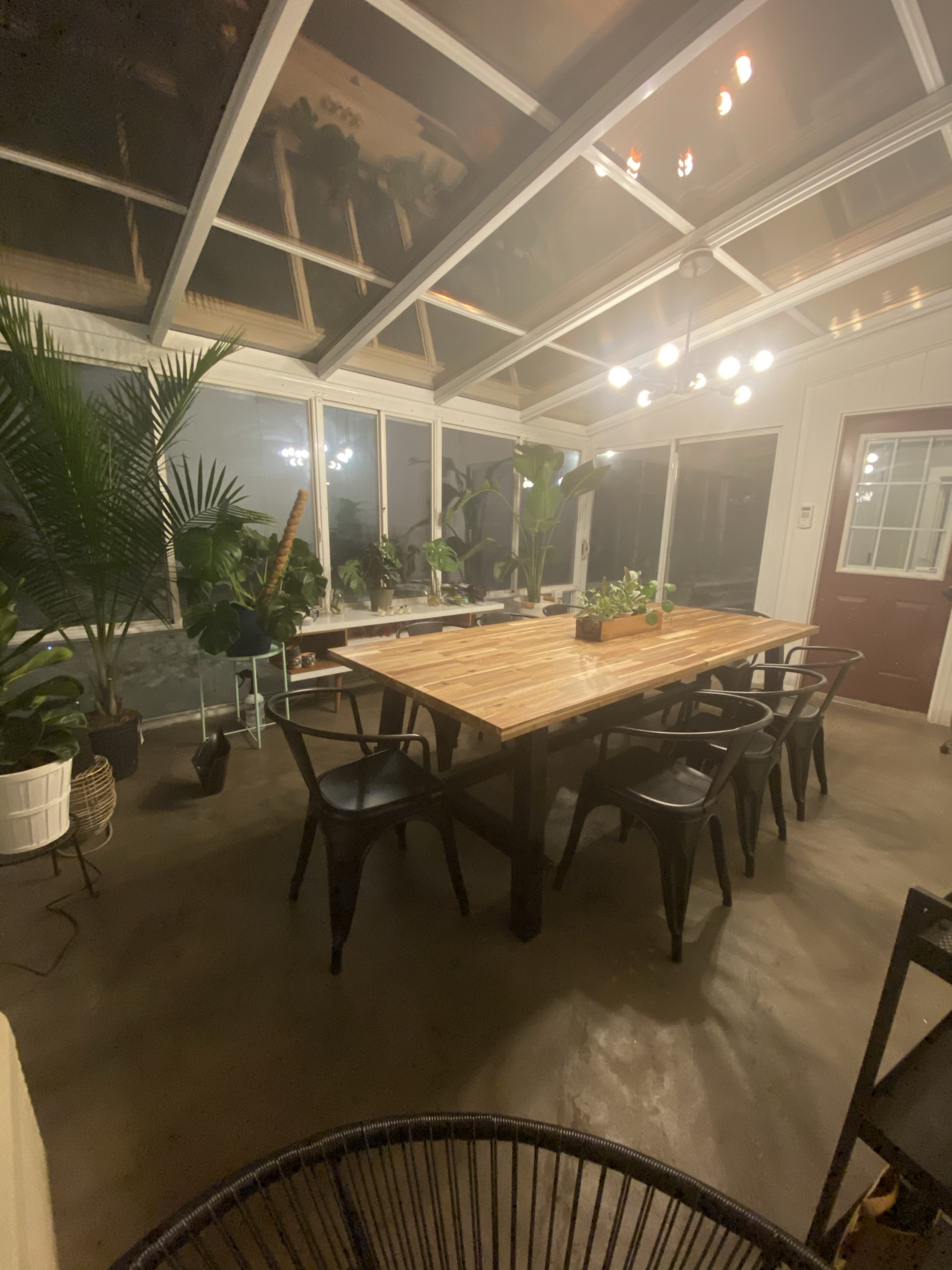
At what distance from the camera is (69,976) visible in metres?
1.57

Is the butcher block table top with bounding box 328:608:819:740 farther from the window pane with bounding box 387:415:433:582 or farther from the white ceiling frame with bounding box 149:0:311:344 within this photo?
the window pane with bounding box 387:415:433:582

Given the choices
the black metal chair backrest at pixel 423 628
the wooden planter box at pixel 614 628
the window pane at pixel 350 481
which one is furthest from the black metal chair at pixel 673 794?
the window pane at pixel 350 481

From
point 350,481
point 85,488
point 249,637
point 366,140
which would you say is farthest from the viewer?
point 350,481

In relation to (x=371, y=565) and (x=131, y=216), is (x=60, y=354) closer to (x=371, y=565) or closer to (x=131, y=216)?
(x=131, y=216)

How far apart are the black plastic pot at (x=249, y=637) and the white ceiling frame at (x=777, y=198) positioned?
2567 millimetres

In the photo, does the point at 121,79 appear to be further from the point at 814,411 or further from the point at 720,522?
the point at 720,522

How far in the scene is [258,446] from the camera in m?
3.70

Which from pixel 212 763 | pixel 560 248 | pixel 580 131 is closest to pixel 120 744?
pixel 212 763

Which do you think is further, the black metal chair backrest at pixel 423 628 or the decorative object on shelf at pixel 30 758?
the black metal chair backrest at pixel 423 628

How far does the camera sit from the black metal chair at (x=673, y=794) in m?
1.59

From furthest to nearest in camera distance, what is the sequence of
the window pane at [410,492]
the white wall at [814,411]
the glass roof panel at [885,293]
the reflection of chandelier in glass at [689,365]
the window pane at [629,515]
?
the window pane at [629,515]
the window pane at [410,492]
the white wall at [814,411]
the glass roof panel at [885,293]
the reflection of chandelier in glass at [689,365]

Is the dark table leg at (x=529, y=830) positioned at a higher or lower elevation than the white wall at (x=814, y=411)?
lower

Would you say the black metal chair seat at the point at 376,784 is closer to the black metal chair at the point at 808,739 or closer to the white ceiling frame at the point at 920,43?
the black metal chair at the point at 808,739

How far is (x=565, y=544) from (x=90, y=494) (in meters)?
4.68
